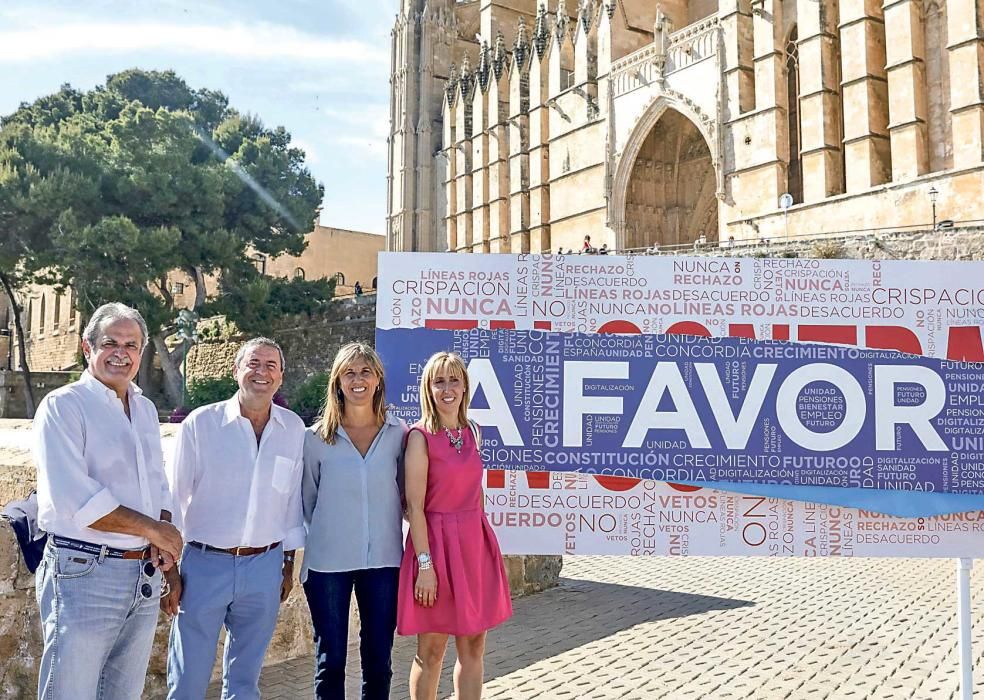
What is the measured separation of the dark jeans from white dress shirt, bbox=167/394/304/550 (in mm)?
239

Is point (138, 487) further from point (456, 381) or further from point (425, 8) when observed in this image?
point (425, 8)

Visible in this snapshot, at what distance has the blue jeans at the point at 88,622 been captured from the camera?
2199mm

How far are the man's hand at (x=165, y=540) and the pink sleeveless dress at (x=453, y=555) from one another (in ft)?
2.47

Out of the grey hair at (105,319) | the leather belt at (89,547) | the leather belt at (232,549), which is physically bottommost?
the leather belt at (232,549)

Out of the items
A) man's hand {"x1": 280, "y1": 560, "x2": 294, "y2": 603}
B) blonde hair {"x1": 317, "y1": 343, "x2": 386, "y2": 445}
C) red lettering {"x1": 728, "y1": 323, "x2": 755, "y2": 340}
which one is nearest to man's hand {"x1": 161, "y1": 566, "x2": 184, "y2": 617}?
man's hand {"x1": 280, "y1": 560, "x2": 294, "y2": 603}

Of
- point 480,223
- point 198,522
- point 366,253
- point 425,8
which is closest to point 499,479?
point 198,522

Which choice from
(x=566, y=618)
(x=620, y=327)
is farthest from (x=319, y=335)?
(x=620, y=327)

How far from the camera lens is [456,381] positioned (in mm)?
2801

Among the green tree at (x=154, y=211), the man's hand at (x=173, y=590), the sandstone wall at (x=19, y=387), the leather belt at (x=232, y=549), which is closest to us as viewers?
the man's hand at (x=173, y=590)

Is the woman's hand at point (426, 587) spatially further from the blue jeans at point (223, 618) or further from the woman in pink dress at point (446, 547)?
the blue jeans at point (223, 618)

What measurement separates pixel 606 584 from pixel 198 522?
4584mm

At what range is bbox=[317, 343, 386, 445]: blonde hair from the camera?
2719 millimetres

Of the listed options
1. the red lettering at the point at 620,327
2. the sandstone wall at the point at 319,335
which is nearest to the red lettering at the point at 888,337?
the red lettering at the point at 620,327

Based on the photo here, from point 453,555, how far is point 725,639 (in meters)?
2.77
